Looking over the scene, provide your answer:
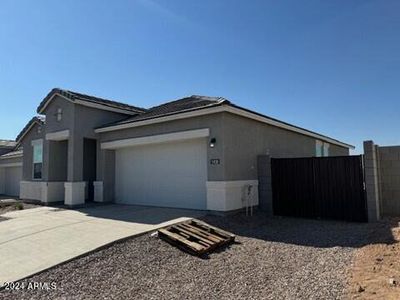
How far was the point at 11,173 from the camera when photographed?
25.4 m

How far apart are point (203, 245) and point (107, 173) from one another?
905 cm

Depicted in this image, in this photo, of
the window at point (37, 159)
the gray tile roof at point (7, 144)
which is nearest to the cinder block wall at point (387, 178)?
the window at point (37, 159)

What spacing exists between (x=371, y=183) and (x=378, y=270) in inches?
198

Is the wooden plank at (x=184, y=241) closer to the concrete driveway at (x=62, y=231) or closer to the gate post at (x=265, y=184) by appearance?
the concrete driveway at (x=62, y=231)

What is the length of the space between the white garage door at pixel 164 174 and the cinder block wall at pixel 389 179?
20.4 feet

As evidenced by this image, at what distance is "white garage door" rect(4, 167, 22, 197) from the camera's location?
79.9 ft

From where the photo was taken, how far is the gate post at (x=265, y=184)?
1245 cm

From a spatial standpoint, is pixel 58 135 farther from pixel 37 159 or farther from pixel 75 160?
pixel 37 159

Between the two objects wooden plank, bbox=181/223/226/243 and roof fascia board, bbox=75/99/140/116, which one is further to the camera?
roof fascia board, bbox=75/99/140/116

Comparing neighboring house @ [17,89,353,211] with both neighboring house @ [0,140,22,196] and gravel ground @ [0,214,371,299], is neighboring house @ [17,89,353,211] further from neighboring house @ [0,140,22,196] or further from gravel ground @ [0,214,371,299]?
neighboring house @ [0,140,22,196]

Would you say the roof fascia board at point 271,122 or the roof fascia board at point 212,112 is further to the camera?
the roof fascia board at point 271,122

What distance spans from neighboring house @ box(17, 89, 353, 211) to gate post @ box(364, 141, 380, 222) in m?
3.91

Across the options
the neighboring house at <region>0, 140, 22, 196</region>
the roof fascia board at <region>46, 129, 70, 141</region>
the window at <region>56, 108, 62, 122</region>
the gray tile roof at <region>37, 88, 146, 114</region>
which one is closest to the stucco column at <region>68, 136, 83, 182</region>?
the roof fascia board at <region>46, 129, 70, 141</region>

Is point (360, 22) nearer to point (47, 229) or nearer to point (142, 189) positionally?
point (142, 189)
